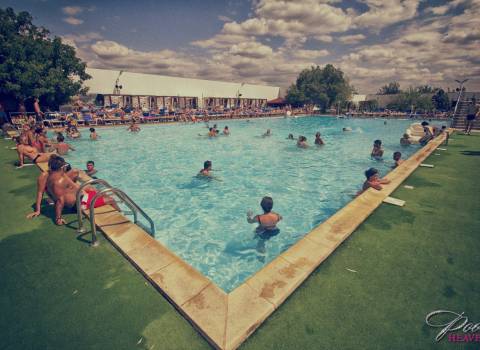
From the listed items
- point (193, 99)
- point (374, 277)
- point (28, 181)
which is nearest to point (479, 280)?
point (374, 277)

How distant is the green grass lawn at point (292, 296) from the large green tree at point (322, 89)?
63.2 meters

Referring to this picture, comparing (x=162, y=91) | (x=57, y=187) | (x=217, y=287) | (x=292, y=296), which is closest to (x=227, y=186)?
(x=57, y=187)

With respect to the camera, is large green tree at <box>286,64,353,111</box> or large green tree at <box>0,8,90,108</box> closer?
large green tree at <box>0,8,90,108</box>

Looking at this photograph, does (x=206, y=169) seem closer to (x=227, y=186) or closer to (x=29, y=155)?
(x=227, y=186)

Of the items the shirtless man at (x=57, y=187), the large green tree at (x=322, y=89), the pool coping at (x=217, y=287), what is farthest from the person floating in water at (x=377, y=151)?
the large green tree at (x=322, y=89)

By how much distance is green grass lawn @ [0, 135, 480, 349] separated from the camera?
7.98 ft

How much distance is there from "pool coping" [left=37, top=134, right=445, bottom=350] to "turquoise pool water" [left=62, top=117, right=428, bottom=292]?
1.63 m

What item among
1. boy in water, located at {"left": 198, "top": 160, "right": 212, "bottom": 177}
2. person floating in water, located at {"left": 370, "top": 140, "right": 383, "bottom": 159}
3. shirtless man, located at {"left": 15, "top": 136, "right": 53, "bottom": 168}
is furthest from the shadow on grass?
person floating in water, located at {"left": 370, "top": 140, "right": 383, "bottom": 159}

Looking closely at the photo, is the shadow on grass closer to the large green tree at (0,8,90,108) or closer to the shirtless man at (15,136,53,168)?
the shirtless man at (15,136,53,168)

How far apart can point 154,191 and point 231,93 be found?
44.1m

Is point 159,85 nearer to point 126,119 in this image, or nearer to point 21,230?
point 126,119

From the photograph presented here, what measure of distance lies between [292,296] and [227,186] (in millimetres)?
7071

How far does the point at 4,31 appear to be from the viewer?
61.5ft

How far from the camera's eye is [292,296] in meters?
2.96
